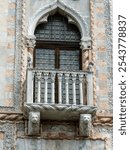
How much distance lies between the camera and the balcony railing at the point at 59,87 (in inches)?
655

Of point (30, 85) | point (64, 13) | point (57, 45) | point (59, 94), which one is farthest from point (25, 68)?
point (64, 13)

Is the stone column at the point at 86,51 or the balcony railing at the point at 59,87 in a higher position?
the stone column at the point at 86,51

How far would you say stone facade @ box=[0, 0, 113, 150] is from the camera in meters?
16.7

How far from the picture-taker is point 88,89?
16.8 metres

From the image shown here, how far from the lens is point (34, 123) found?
16484mm

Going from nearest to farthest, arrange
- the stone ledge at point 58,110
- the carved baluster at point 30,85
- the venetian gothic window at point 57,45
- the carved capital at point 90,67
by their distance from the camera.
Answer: the stone ledge at point 58,110, the carved baluster at point 30,85, the carved capital at point 90,67, the venetian gothic window at point 57,45

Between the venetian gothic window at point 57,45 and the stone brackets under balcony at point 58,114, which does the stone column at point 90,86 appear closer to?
the stone brackets under balcony at point 58,114

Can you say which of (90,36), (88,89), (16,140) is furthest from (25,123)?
(90,36)

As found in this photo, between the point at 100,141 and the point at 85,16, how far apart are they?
10.3ft

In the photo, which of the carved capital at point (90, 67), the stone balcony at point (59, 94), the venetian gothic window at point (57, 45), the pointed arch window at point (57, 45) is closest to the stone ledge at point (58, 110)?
the stone balcony at point (59, 94)

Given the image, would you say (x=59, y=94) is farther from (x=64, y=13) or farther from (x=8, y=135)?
(x=64, y=13)

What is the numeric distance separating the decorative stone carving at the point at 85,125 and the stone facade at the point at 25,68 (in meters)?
0.07

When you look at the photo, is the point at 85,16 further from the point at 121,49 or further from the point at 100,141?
the point at 100,141

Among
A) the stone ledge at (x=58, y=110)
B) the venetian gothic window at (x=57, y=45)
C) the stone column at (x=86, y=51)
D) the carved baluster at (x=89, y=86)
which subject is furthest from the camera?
the venetian gothic window at (x=57, y=45)
